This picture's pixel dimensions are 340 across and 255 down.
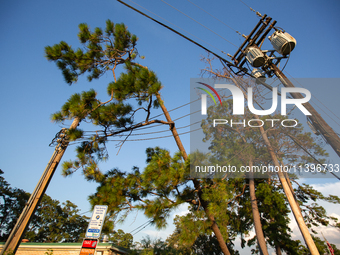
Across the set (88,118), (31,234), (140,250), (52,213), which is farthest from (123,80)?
(52,213)

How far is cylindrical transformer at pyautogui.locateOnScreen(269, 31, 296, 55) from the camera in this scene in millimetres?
5949

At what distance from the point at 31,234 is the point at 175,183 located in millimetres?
33006

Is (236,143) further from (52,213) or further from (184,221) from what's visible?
(52,213)

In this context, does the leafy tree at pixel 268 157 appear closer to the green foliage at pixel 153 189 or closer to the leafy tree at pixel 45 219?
the green foliage at pixel 153 189

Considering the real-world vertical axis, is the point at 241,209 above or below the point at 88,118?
above

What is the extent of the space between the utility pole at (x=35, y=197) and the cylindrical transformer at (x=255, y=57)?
6230 mm

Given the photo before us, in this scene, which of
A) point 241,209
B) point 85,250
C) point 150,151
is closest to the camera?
point 85,250

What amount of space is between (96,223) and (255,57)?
6.99 metres

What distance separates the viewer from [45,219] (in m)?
29.7

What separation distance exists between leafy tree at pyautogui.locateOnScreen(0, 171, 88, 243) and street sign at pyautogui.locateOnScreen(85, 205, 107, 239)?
29.9 meters

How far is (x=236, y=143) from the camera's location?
9.75 m

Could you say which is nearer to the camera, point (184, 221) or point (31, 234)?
point (184, 221)

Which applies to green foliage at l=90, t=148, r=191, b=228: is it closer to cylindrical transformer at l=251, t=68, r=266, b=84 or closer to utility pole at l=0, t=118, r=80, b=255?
utility pole at l=0, t=118, r=80, b=255

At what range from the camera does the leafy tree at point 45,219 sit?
27266 millimetres
